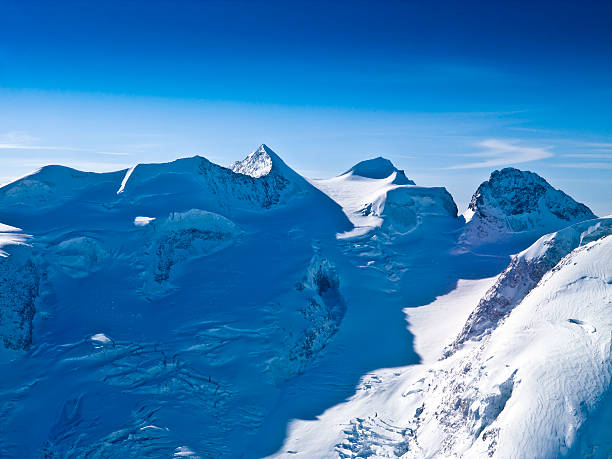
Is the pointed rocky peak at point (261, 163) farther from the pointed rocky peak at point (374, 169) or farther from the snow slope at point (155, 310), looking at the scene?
the pointed rocky peak at point (374, 169)

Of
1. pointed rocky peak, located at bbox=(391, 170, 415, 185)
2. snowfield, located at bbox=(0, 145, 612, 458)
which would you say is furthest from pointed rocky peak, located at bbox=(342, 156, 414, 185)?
snowfield, located at bbox=(0, 145, 612, 458)

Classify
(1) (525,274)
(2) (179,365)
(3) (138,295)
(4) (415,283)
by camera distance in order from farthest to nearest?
(4) (415,283)
(3) (138,295)
(2) (179,365)
(1) (525,274)

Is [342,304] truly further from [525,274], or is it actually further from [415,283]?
[525,274]

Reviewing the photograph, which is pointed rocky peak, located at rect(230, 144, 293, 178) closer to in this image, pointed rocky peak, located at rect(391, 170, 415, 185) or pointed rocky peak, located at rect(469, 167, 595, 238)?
pointed rocky peak, located at rect(391, 170, 415, 185)

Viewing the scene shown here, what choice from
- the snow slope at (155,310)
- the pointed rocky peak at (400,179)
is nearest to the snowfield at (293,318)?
the snow slope at (155,310)

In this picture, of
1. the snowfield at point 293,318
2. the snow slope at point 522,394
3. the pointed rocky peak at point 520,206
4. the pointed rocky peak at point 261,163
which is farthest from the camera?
the pointed rocky peak at point 261,163

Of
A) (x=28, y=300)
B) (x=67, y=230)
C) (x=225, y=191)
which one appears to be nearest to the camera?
(x=28, y=300)

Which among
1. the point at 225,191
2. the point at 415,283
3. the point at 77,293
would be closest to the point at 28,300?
the point at 77,293

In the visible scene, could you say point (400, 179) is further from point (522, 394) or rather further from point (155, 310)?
point (522, 394)
